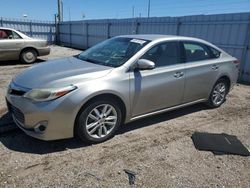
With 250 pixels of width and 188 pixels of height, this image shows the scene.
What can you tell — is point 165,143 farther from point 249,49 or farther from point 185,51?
point 249,49

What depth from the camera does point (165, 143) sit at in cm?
381

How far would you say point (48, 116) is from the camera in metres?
3.16

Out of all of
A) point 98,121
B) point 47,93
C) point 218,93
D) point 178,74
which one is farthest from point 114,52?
point 218,93

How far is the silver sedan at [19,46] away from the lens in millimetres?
9672

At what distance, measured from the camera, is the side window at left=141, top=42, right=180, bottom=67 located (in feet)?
13.6

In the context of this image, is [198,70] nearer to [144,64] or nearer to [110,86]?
[144,64]

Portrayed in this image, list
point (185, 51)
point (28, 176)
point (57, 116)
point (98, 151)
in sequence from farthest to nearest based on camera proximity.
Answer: point (185, 51)
point (98, 151)
point (57, 116)
point (28, 176)

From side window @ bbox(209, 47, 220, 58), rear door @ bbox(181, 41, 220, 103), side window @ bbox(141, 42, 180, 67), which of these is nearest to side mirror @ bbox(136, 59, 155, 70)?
side window @ bbox(141, 42, 180, 67)

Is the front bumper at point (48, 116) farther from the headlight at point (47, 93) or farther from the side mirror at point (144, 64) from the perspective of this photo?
the side mirror at point (144, 64)

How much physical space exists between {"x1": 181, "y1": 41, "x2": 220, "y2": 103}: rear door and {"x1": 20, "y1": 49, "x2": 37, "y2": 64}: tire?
7.68 m

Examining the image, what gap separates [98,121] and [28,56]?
7975mm

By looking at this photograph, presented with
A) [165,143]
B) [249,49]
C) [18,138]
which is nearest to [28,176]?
[18,138]

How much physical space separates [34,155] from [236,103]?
4.83 meters

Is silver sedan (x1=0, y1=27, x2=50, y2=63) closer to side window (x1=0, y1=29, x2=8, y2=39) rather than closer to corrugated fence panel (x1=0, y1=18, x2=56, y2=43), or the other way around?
side window (x1=0, y1=29, x2=8, y2=39)
